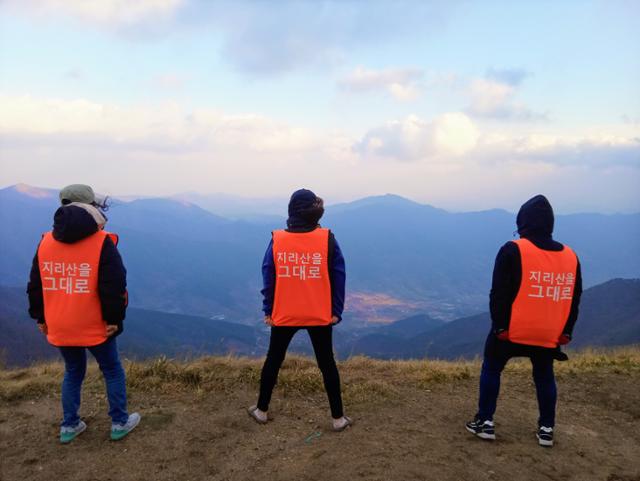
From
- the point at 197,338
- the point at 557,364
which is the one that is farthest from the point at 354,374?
the point at 197,338

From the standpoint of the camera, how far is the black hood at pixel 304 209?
4.33m

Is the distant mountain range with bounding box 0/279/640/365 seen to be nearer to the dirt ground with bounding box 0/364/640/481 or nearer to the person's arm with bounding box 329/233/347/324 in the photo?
the dirt ground with bounding box 0/364/640/481

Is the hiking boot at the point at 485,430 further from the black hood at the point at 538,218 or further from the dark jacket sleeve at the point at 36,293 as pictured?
the dark jacket sleeve at the point at 36,293

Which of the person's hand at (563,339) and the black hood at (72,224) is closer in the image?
the black hood at (72,224)

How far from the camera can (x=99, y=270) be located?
3.91 meters

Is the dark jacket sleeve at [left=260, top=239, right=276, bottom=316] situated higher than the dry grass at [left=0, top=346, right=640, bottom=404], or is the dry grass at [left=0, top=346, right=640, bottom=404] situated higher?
the dark jacket sleeve at [left=260, top=239, right=276, bottom=316]

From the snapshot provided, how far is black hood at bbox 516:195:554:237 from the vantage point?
415cm

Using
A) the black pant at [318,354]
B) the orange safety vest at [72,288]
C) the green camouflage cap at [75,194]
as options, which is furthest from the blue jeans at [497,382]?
the green camouflage cap at [75,194]

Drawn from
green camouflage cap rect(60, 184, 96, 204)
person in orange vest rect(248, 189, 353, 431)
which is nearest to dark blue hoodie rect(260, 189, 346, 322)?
person in orange vest rect(248, 189, 353, 431)

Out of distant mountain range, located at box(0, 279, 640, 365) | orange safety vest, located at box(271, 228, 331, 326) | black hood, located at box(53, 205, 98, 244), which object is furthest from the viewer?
distant mountain range, located at box(0, 279, 640, 365)

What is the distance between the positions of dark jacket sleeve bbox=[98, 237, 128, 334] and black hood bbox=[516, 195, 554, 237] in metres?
3.68

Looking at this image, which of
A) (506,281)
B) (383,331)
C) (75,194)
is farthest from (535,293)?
(383,331)

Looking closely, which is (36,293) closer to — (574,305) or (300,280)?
(300,280)

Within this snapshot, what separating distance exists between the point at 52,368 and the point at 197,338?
395 feet
